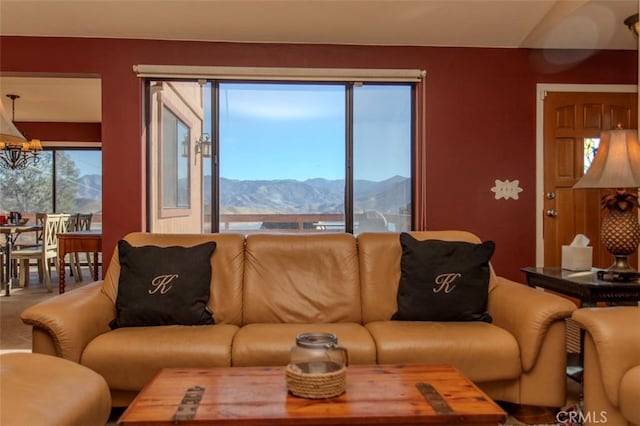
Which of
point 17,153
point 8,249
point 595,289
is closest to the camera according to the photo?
point 595,289

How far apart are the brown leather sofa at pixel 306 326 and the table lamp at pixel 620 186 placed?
0.62 m

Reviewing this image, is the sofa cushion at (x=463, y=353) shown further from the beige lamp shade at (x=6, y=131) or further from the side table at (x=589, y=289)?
the beige lamp shade at (x=6, y=131)

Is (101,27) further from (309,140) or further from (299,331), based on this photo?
(299,331)

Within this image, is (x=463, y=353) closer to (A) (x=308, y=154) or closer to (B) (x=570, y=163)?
(A) (x=308, y=154)

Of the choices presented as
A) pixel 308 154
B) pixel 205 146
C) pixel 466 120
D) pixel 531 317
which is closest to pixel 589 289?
pixel 531 317

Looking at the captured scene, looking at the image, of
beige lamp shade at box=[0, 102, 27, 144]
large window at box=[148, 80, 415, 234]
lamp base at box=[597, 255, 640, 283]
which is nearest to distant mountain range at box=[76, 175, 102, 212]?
large window at box=[148, 80, 415, 234]

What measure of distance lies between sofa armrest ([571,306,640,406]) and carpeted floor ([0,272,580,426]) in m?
0.50

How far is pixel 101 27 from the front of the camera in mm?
3605

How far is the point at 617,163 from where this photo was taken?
8.45ft

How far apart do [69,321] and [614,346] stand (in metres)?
2.30

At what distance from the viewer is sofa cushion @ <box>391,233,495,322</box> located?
248cm

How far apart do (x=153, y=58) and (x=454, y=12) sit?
2373mm

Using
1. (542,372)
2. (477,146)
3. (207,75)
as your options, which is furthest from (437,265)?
(207,75)

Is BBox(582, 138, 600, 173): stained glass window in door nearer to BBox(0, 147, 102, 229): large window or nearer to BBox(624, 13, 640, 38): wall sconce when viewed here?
BBox(624, 13, 640, 38): wall sconce
